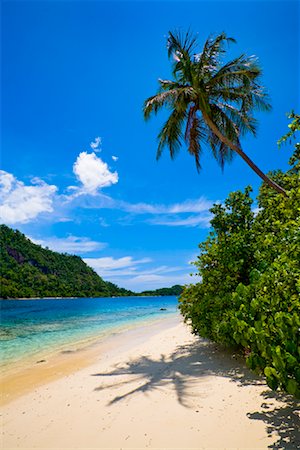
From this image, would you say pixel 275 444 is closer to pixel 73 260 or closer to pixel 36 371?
pixel 36 371

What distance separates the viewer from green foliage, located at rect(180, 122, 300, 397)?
301cm

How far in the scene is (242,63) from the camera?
9328 mm

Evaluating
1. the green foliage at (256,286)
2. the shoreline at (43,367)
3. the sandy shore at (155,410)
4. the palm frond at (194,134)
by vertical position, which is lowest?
the shoreline at (43,367)

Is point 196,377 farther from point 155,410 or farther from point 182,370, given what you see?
point 155,410

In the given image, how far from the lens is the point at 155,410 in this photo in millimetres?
4473

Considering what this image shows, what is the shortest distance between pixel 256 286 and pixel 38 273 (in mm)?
100447

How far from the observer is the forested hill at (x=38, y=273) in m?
84.9

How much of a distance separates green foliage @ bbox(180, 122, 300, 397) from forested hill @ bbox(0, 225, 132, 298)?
256ft

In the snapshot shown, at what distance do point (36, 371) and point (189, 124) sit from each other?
8719 mm

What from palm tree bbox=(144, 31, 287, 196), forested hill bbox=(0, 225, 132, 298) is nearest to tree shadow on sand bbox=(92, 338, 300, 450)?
palm tree bbox=(144, 31, 287, 196)

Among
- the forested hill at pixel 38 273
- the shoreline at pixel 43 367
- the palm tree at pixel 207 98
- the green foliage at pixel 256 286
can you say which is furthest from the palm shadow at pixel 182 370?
the forested hill at pixel 38 273

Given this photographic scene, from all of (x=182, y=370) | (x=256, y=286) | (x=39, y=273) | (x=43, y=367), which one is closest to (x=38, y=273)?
(x=39, y=273)

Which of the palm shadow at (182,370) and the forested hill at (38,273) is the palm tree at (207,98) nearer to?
the palm shadow at (182,370)

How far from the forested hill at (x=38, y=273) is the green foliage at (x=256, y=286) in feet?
256
